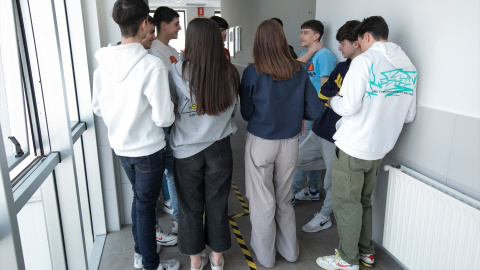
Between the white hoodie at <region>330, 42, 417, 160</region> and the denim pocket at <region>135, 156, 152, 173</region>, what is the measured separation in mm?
1154

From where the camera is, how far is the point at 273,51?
1.89 meters

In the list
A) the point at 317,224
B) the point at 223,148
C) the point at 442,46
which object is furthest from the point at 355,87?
the point at 317,224

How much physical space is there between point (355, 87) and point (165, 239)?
172cm

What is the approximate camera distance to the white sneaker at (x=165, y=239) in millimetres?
2469

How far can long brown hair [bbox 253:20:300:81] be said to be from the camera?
1.88 metres

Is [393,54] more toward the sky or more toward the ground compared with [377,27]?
more toward the ground

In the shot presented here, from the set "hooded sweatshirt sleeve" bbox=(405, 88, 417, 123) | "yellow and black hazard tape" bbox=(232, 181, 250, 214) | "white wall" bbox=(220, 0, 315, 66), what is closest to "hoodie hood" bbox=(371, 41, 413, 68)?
"hooded sweatshirt sleeve" bbox=(405, 88, 417, 123)

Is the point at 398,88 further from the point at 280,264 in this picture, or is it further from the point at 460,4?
the point at 280,264

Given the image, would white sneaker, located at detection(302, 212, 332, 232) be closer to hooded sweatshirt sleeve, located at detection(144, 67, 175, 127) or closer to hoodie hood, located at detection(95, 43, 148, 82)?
hooded sweatshirt sleeve, located at detection(144, 67, 175, 127)

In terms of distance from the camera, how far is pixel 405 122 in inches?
81.3

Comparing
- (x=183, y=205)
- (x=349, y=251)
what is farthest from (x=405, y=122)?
(x=183, y=205)

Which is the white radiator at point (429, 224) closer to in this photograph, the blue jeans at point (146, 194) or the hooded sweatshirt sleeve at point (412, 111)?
the hooded sweatshirt sleeve at point (412, 111)

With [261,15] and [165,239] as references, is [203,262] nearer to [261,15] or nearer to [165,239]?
[165,239]

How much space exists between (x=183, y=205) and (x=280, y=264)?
0.81 m
